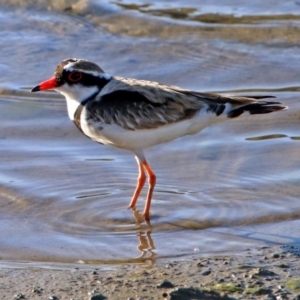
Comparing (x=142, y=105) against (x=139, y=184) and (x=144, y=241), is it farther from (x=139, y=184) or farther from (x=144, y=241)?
(x=144, y=241)

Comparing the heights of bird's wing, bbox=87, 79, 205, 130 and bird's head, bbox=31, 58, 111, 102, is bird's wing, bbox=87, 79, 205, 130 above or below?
below

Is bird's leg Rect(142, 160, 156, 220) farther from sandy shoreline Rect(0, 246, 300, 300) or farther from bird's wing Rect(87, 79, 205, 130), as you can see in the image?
sandy shoreline Rect(0, 246, 300, 300)

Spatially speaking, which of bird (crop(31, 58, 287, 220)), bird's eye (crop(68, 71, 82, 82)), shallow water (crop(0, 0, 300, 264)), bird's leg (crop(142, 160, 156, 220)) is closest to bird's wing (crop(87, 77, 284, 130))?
bird (crop(31, 58, 287, 220))

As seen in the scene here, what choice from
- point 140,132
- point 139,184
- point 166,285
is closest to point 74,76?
point 140,132

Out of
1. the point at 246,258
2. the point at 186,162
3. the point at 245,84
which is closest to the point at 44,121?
the point at 186,162

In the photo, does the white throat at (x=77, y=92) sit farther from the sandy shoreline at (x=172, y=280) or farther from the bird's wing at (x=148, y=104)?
the sandy shoreline at (x=172, y=280)

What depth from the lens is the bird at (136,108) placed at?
6.89m

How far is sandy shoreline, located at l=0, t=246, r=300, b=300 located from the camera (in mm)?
5090

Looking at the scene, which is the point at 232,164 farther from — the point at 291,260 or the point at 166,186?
the point at 291,260

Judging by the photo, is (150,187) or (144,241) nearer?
(144,241)

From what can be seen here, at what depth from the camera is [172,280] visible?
17.6 feet

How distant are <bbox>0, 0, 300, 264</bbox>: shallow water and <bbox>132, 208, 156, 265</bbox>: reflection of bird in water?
15mm

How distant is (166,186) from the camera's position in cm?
741

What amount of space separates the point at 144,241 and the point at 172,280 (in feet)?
3.28
